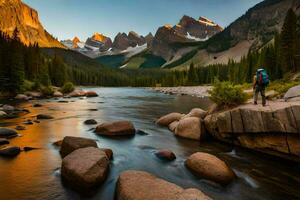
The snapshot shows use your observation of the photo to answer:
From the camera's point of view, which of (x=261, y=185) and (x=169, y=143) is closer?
(x=261, y=185)

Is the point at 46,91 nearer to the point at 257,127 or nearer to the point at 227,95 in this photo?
the point at 227,95

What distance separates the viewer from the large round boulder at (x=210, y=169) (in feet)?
37.6

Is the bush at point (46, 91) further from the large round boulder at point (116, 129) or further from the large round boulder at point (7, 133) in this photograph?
the large round boulder at point (116, 129)

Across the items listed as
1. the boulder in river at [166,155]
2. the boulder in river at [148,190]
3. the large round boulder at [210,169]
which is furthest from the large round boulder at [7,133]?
the large round boulder at [210,169]

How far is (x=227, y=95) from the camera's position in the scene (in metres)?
18.1

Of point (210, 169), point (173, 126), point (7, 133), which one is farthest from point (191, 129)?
point (7, 133)

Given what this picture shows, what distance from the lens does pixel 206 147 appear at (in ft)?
56.0

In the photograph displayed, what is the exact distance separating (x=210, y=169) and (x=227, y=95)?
7.84 metres

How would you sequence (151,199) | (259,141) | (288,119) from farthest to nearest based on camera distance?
(259,141) → (288,119) → (151,199)

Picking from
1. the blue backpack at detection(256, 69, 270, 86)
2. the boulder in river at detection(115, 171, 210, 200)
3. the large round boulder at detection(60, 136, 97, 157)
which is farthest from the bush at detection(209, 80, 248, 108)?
the boulder in river at detection(115, 171, 210, 200)

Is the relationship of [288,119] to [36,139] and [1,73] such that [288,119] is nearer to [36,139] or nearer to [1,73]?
[36,139]

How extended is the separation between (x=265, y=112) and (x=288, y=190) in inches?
192

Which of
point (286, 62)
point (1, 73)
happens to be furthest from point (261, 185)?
point (286, 62)

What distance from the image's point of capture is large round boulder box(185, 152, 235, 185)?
451 inches
